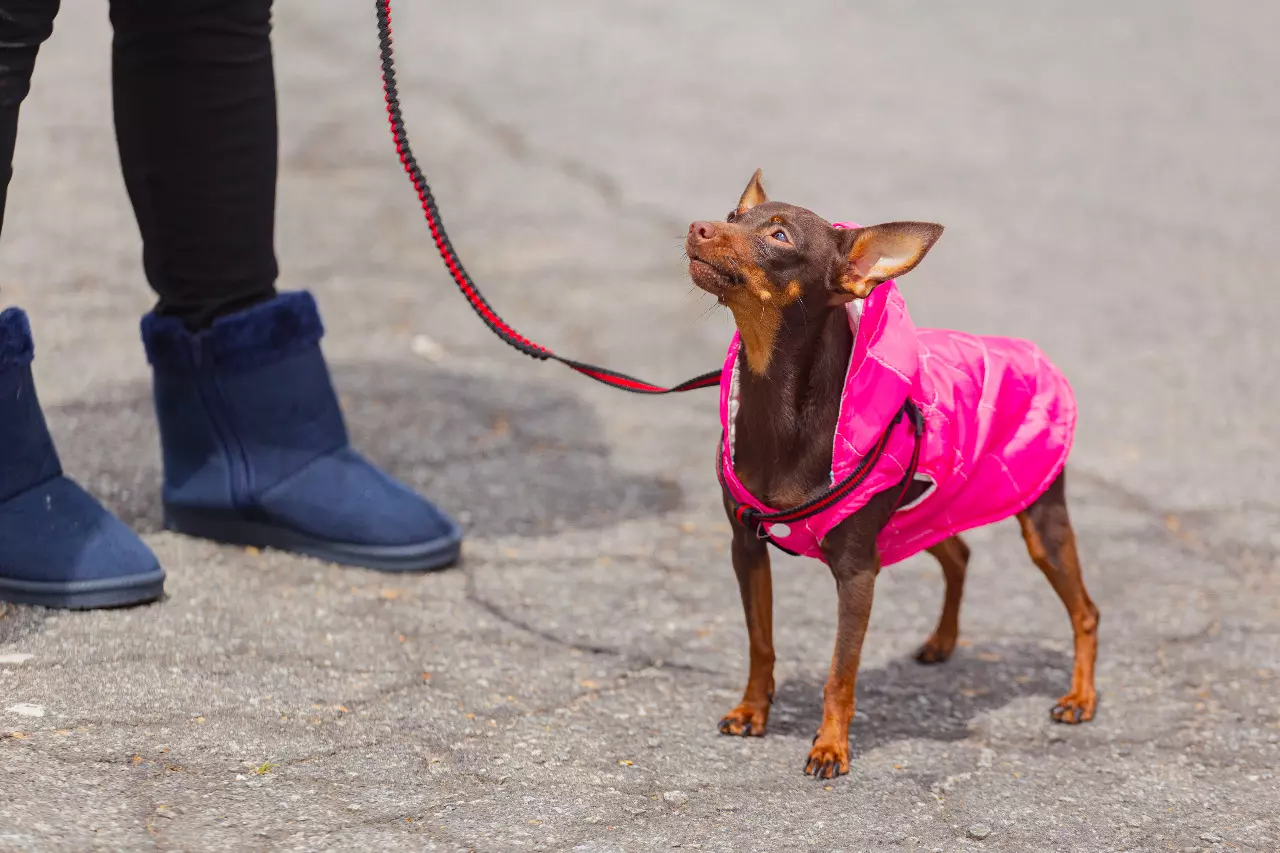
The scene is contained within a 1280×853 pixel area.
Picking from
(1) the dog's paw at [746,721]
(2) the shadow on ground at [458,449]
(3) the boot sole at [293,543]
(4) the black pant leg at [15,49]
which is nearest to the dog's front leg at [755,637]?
(1) the dog's paw at [746,721]

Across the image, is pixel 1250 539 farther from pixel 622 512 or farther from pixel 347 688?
pixel 347 688

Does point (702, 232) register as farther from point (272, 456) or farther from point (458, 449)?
point (458, 449)

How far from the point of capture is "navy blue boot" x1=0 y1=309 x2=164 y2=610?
272 centimetres

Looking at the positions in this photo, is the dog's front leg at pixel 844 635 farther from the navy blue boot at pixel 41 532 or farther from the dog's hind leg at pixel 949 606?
the navy blue boot at pixel 41 532

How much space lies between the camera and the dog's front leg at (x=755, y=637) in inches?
106

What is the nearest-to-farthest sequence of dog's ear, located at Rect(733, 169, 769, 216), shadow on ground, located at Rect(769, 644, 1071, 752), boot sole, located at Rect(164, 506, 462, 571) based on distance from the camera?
dog's ear, located at Rect(733, 169, 769, 216) < shadow on ground, located at Rect(769, 644, 1071, 752) < boot sole, located at Rect(164, 506, 462, 571)

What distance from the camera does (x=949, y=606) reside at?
3162mm

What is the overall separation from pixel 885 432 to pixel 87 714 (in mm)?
1413

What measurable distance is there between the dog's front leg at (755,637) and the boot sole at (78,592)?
3.74 ft

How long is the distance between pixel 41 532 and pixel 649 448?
6.24 feet

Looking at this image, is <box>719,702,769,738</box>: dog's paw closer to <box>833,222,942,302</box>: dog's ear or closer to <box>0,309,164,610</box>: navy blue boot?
<box>833,222,942,302</box>: dog's ear

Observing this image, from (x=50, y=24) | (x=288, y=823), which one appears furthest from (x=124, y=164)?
(x=288, y=823)

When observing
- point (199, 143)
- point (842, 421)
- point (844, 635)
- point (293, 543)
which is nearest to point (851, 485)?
point (842, 421)

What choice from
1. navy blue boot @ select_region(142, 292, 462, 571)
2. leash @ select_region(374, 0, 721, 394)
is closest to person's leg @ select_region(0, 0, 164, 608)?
navy blue boot @ select_region(142, 292, 462, 571)
